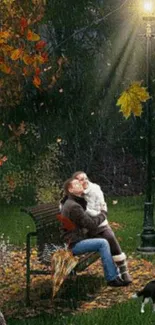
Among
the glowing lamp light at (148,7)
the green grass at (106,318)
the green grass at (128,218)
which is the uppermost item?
the glowing lamp light at (148,7)

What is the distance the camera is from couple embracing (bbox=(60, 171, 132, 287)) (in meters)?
8.09

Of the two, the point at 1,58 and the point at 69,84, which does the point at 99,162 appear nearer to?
the point at 69,84

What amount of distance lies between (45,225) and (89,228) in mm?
537

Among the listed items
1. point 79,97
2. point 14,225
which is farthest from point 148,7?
point 79,97

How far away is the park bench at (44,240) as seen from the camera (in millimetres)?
8047

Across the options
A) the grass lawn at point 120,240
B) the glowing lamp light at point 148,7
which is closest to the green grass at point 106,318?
the grass lawn at point 120,240

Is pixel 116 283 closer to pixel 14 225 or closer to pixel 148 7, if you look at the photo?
pixel 148 7

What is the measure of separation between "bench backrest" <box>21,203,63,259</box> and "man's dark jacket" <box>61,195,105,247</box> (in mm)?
206

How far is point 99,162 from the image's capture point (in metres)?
23.0

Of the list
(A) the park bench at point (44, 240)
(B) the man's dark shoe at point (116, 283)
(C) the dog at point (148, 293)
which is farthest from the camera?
(B) the man's dark shoe at point (116, 283)

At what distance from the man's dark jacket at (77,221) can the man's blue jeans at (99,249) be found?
0.09 m

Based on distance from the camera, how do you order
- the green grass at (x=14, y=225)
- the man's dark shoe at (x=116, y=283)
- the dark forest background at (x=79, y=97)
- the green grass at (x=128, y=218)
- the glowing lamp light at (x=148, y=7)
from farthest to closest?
the dark forest background at (x=79, y=97), the green grass at (x=14, y=225), the green grass at (x=128, y=218), the glowing lamp light at (x=148, y=7), the man's dark shoe at (x=116, y=283)

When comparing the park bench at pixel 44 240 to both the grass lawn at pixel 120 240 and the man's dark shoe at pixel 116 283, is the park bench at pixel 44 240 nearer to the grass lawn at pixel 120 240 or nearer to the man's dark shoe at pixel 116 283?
the man's dark shoe at pixel 116 283

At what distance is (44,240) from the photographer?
8.23 m
